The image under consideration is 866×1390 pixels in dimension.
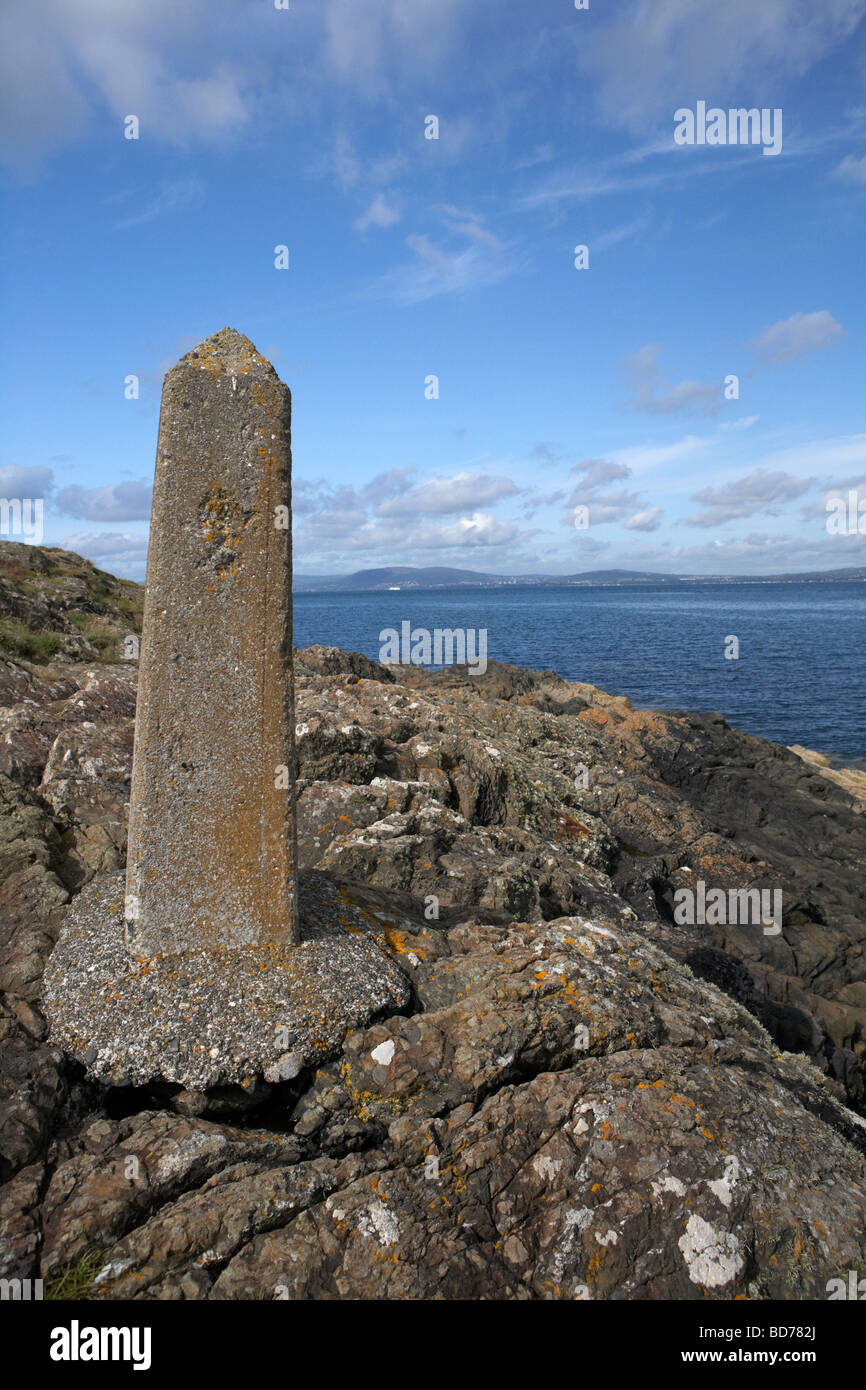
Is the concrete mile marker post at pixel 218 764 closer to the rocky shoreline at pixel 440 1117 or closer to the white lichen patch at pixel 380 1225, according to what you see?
the rocky shoreline at pixel 440 1117

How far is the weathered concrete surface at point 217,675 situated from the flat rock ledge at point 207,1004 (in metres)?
0.24

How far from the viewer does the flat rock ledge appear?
5379mm

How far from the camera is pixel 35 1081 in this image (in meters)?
5.09

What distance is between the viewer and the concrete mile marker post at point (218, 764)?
5.86 metres

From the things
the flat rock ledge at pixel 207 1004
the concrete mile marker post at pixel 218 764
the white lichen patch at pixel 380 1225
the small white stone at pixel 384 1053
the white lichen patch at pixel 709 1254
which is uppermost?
the concrete mile marker post at pixel 218 764

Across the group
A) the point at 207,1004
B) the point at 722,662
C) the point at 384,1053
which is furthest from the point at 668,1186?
the point at 722,662

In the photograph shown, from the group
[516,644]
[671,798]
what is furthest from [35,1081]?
[516,644]

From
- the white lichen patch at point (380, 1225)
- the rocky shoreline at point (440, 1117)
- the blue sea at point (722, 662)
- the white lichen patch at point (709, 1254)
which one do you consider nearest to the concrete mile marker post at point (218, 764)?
the rocky shoreline at point (440, 1117)

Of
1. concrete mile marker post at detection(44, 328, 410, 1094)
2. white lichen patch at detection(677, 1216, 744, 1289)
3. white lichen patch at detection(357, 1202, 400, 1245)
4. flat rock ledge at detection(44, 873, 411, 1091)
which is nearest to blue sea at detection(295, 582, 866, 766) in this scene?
flat rock ledge at detection(44, 873, 411, 1091)

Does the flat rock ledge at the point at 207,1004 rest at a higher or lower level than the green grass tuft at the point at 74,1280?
higher

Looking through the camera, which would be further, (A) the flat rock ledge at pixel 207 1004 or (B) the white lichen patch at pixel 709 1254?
(A) the flat rock ledge at pixel 207 1004

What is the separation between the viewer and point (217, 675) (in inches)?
237

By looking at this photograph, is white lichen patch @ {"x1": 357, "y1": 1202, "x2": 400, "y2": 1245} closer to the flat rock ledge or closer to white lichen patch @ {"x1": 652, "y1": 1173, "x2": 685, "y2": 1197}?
the flat rock ledge
